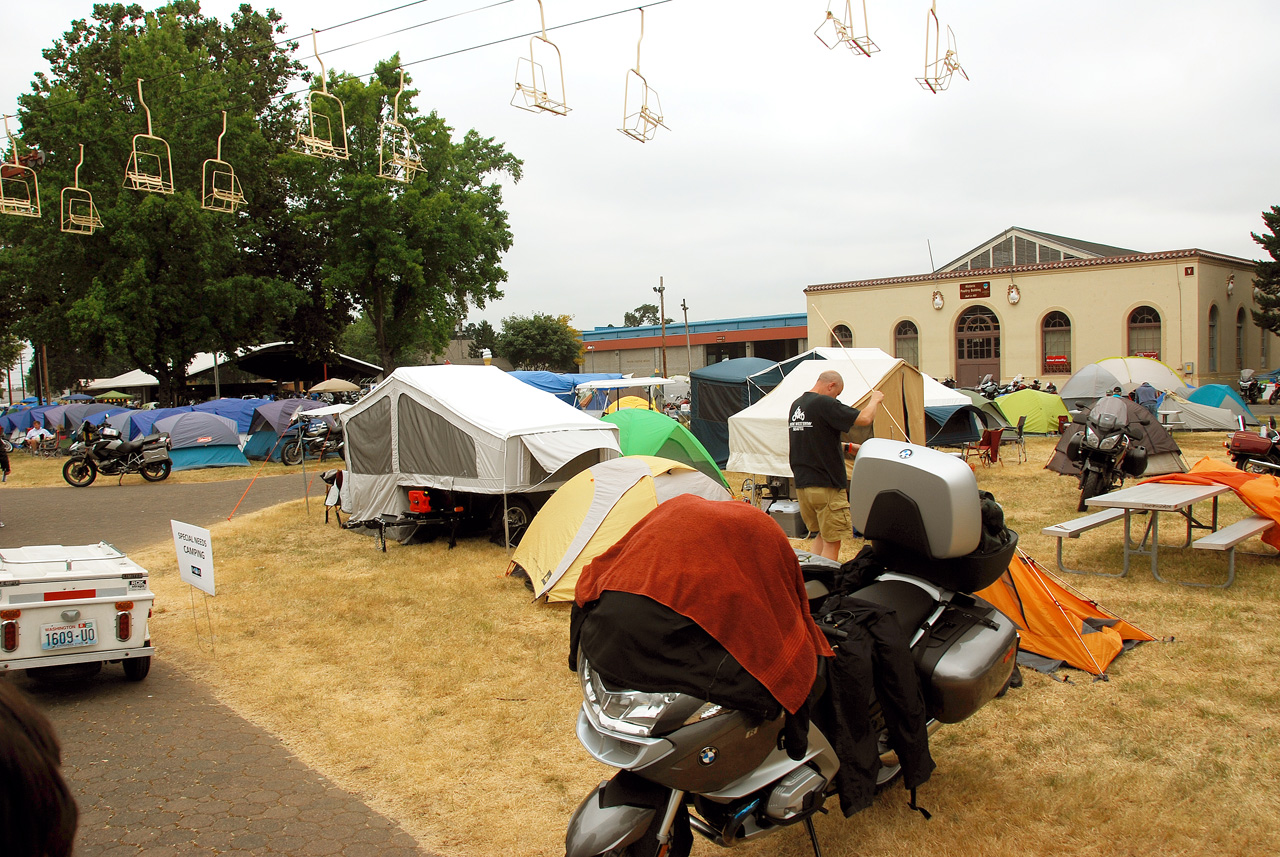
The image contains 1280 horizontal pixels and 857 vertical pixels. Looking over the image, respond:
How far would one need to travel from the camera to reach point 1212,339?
32.8 meters

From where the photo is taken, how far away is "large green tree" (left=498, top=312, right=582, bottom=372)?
56469mm

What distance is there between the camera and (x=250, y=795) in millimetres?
3967

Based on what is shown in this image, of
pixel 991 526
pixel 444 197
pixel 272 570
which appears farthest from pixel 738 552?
pixel 444 197

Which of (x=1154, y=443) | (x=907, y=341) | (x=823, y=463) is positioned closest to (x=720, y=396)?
(x=1154, y=443)

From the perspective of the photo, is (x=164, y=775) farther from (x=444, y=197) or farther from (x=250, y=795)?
(x=444, y=197)

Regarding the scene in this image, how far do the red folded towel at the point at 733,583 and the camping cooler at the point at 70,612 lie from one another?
3.93m

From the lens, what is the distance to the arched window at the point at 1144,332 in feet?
105

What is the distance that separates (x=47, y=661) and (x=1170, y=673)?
6791mm

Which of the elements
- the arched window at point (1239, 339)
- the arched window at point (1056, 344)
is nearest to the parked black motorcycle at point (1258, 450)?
the arched window at point (1056, 344)

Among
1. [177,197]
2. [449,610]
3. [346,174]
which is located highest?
[346,174]

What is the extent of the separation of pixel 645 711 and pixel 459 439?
7.50m

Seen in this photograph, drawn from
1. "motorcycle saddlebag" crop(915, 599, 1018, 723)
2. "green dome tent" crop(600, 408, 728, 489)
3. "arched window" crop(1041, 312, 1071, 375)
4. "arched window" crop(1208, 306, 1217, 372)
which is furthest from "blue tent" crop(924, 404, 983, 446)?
"arched window" crop(1208, 306, 1217, 372)

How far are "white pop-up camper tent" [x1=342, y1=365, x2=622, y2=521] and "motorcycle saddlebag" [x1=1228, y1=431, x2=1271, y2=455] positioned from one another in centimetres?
700

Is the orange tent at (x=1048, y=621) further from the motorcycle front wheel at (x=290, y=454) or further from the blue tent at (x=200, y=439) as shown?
the blue tent at (x=200, y=439)
